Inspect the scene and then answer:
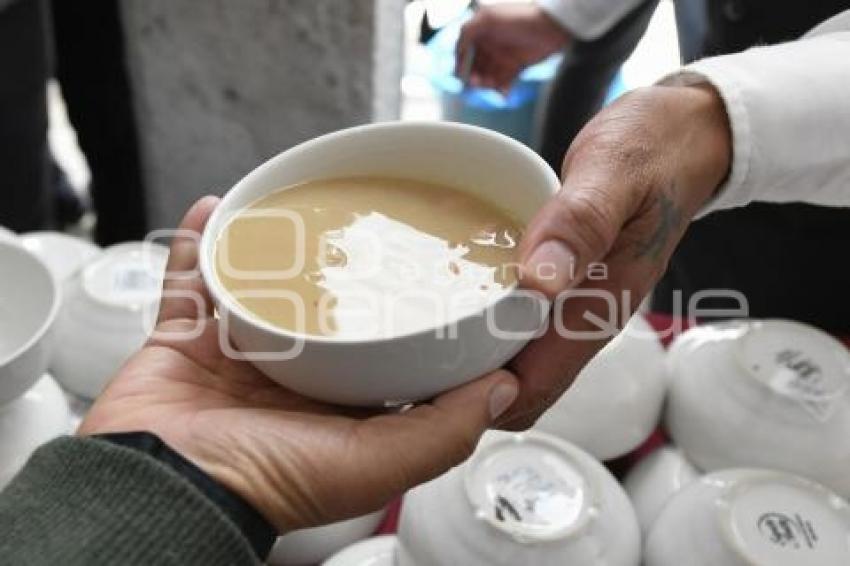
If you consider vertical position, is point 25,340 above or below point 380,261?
below

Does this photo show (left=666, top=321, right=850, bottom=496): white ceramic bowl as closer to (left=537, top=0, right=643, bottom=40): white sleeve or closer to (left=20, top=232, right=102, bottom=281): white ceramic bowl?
(left=537, top=0, right=643, bottom=40): white sleeve

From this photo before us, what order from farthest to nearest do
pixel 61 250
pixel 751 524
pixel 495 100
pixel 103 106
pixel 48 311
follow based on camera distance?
pixel 495 100 < pixel 103 106 < pixel 61 250 < pixel 48 311 < pixel 751 524

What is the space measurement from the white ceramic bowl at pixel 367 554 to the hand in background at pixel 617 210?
0.21 m

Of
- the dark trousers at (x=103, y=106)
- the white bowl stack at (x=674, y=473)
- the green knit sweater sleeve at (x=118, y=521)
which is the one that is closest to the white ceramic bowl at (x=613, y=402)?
the white bowl stack at (x=674, y=473)

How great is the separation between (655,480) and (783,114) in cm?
37

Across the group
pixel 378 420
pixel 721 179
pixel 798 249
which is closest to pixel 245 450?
pixel 378 420

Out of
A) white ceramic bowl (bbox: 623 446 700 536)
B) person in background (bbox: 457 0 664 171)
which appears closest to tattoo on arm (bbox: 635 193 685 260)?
white ceramic bowl (bbox: 623 446 700 536)

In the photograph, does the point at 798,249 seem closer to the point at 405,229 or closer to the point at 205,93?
the point at 405,229

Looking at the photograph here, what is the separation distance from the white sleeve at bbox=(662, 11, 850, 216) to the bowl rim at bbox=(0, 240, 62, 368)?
1.85 feet

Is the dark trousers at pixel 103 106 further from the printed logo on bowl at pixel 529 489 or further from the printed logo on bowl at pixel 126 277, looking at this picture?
the printed logo on bowl at pixel 529 489

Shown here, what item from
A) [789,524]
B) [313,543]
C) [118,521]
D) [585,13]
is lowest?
[313,543]

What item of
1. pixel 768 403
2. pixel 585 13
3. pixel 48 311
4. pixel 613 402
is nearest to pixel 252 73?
pixel 585 13

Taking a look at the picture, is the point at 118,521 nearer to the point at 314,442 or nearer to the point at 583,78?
the point at 314,442

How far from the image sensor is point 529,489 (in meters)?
0.77
